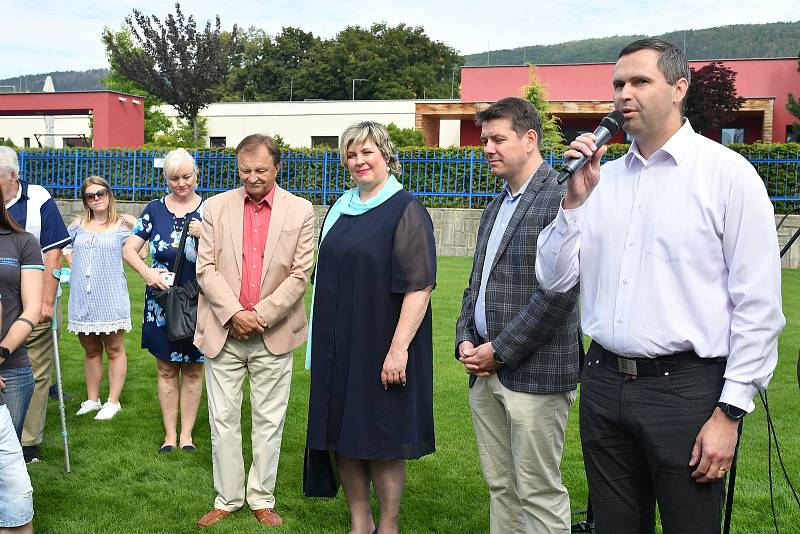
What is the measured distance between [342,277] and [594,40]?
14711cm

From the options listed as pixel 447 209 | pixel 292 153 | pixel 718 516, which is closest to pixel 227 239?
pixel 718 516

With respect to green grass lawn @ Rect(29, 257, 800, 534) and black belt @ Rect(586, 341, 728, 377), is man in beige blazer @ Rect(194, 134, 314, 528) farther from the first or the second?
black belt @ Rect(586, 341, 728, 377)

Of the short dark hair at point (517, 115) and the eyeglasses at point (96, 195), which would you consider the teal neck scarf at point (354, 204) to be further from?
the eyeglasses at point (96, 195)

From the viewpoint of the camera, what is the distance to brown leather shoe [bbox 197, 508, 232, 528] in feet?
15.4

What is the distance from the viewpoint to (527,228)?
144 inches

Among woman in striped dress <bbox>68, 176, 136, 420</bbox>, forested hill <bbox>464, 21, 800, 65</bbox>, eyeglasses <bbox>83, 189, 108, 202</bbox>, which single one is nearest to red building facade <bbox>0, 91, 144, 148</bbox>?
woman in striped dress <bbox>68, 176, 136, 420</bbox>

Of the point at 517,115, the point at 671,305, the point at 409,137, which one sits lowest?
the point at 671,305

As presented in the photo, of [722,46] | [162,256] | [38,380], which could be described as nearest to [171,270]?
[162,256]

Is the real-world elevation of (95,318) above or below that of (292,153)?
below

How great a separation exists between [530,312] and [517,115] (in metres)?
0.88

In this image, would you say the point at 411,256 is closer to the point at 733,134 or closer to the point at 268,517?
the point at 268,517

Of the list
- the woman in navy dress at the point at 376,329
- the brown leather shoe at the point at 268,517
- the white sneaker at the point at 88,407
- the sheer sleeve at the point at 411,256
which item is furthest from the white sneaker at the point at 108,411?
the sheer sleeve at the point at 411,256

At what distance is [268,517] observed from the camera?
4781 millimetres

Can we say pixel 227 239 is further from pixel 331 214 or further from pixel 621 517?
pixel 621 517
